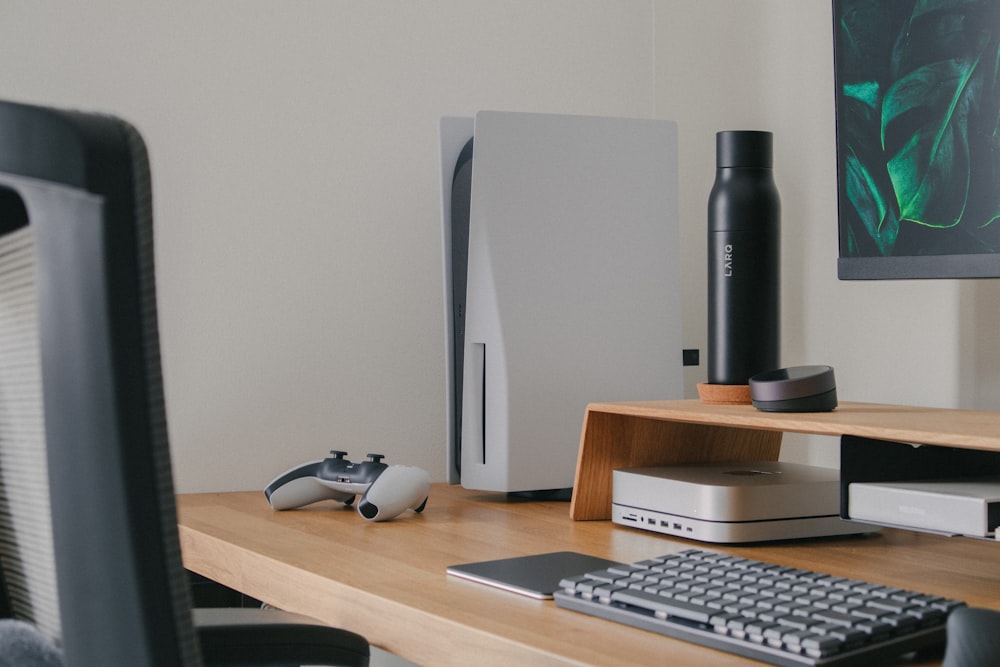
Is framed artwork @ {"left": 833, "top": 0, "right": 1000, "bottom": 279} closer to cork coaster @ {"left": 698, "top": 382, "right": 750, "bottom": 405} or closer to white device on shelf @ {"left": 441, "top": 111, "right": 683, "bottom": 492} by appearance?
cork coaster @ {"left": 698, "top": 382, "right": 750, "bottom": 405}

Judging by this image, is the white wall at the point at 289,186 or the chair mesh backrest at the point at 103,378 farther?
the white wall at the point at 289,186

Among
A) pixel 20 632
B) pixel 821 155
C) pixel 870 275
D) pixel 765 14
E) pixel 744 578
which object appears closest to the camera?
pixel 20 632

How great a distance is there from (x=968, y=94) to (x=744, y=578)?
58 cm

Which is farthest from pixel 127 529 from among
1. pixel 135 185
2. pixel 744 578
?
pixel 744 578

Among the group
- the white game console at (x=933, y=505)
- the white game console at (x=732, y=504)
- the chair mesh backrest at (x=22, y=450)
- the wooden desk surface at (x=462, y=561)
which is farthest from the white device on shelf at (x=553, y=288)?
the chair mesh backrest at (x=22, y=450)

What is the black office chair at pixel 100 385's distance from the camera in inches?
18.6

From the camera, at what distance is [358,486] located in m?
1.34

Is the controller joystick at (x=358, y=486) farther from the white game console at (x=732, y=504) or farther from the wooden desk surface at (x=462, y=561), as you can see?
the white game console at (x=732, y=504)

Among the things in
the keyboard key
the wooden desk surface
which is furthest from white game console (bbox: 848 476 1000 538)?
the keyboard key

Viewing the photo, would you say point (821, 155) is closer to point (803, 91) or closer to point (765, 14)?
point (803, 91)

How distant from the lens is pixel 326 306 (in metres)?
1.65

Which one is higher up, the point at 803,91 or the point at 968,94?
the point at 803,91

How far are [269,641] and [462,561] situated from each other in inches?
12.9

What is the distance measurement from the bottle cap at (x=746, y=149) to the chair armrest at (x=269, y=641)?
0.81 m
